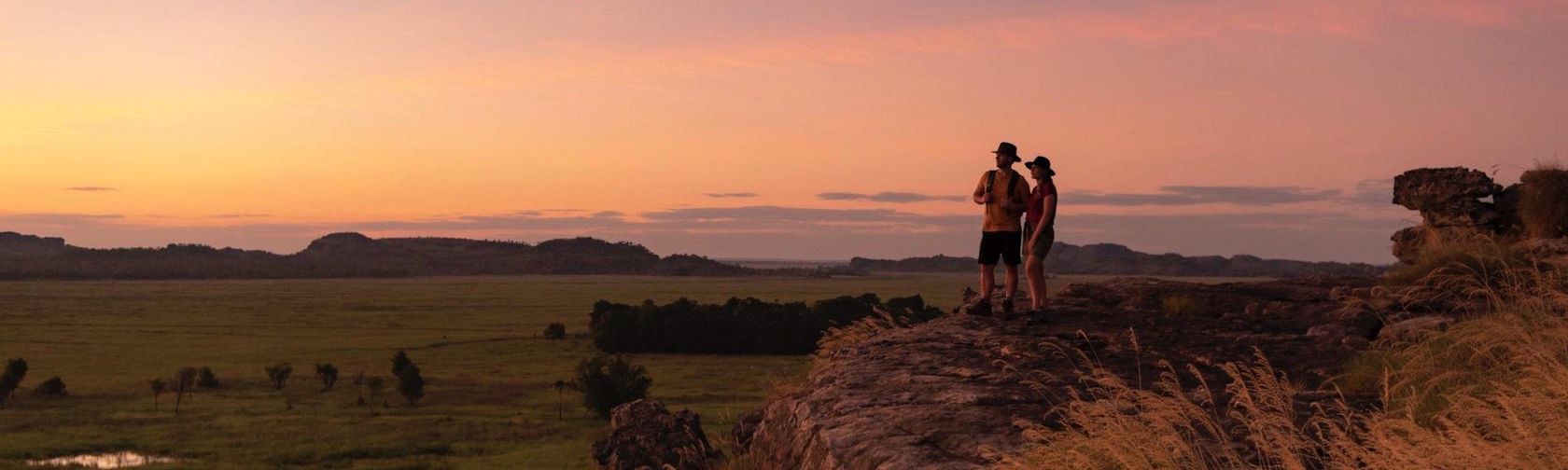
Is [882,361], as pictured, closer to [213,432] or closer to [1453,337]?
[1453,337]

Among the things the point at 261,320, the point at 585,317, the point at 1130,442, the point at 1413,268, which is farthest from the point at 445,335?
the point at 1130,442

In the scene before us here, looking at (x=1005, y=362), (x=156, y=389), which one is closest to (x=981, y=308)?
A: (x=1005, y=362)

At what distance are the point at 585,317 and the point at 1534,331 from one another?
13092 cm

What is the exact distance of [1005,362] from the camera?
1195 centimetres

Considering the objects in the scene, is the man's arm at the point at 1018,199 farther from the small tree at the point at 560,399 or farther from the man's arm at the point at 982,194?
the small tree at the point at 560,399

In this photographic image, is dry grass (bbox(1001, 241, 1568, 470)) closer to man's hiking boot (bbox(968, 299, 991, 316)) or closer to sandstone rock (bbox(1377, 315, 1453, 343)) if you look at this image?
sandstone rock (bbox(1377, 315, 1453, 343))

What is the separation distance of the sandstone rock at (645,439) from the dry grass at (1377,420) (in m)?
8.28

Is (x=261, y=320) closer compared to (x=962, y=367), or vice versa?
(x=962, y=367)

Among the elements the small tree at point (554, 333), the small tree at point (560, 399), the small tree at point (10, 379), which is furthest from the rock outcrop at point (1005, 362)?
the small tree at point (554, 333)

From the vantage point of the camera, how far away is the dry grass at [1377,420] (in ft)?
23.1

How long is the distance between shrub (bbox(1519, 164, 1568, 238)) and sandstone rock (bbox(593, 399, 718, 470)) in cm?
1569

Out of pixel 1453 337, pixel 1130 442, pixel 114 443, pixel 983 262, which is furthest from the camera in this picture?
pixel 114 443

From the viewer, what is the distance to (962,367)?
12.1 meters

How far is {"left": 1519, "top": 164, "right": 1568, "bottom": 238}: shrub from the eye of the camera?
872 inches
